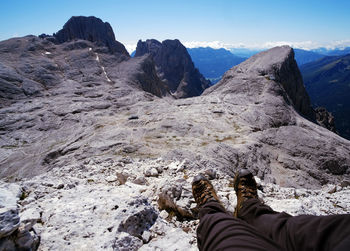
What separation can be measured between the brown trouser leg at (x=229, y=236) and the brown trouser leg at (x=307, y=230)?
482 mm

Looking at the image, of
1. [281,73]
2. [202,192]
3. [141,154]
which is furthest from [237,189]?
[281,73]

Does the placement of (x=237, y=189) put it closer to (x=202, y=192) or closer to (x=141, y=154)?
(x=202, y=192)

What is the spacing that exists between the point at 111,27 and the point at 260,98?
127224 mm

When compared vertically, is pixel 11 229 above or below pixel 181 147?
above

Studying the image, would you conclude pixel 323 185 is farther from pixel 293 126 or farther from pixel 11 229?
pixel 11 229

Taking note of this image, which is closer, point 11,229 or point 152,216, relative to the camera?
point 11,229

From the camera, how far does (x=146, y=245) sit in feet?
19.2

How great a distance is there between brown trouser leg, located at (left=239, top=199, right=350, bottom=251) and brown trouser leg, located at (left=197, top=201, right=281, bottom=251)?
0.48 metres

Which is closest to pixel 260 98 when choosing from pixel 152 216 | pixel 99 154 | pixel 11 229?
pixel 99 154

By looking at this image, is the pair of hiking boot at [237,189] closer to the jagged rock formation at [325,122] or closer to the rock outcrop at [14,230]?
the rock outcrop at [14,230]

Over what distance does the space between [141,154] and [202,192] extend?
10728 mm

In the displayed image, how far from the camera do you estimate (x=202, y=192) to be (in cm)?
796

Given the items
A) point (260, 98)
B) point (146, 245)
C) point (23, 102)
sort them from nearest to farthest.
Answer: point (146, 245) < point (260, 98) < point (23, 102)

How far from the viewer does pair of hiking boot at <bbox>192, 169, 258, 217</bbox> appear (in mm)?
7477
